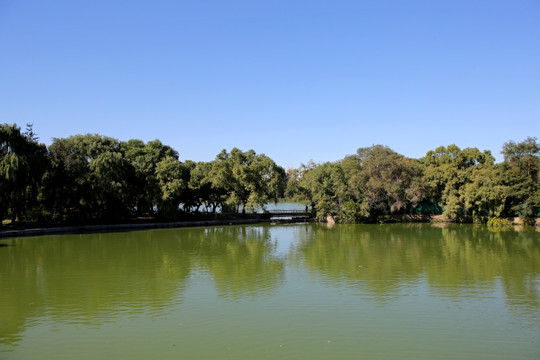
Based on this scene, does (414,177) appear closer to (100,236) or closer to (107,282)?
(100,236)

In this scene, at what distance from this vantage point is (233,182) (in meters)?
37.2

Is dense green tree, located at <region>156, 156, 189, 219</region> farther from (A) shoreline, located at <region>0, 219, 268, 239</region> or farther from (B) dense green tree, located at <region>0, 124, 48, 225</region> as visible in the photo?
(B) dense green tree, located at <region>0, 124, 48, 225</region>

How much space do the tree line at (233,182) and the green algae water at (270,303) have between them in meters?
9.54

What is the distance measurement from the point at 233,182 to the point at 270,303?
27.0m

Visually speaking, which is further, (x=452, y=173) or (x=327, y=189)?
(x=327, y=189)

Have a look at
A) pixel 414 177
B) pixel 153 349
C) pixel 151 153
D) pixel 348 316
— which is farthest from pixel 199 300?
pixel 414 177

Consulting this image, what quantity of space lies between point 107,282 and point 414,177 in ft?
98.0

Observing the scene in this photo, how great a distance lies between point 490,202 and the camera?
109 feet

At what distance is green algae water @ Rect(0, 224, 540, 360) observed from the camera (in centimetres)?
772

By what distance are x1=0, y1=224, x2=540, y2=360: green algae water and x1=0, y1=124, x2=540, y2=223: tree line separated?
9.54m

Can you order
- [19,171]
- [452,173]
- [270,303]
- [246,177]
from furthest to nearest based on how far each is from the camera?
[246,177], [452,173], [19,171], [270,303]

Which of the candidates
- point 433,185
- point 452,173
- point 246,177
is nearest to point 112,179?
point 246,177

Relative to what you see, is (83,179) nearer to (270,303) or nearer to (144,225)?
(144,225)

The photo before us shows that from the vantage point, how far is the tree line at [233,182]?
2827 cm
